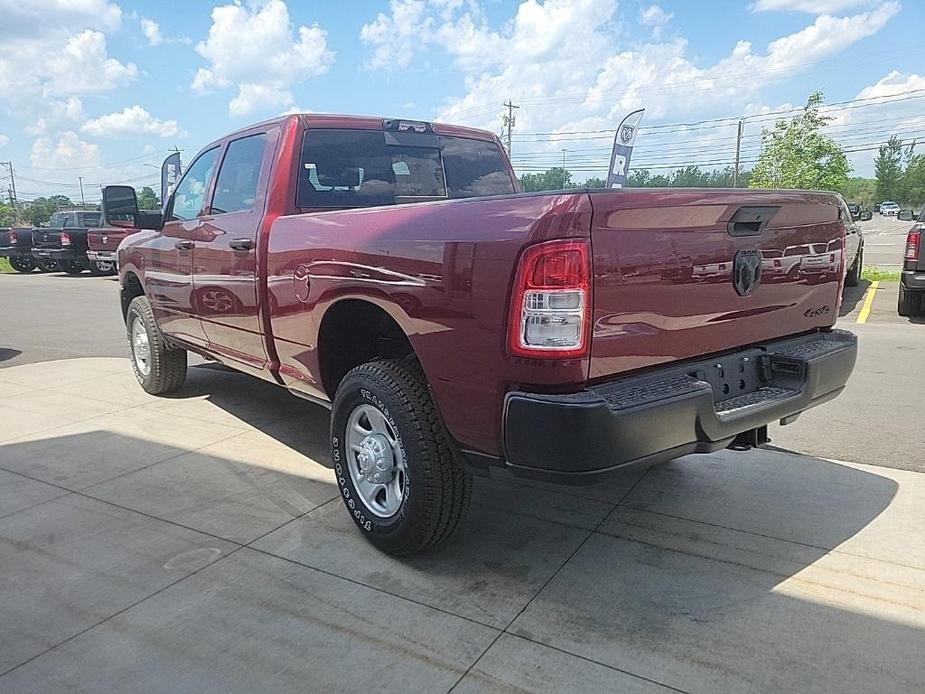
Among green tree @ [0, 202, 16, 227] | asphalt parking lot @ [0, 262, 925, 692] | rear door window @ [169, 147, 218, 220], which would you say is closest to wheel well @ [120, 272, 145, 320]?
rear door window @ [169, 147, 218, 220]

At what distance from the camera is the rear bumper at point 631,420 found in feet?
7.55

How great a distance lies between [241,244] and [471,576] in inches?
87.0

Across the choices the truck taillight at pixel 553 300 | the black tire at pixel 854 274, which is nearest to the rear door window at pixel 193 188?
the truck taillight at pixel 553 300

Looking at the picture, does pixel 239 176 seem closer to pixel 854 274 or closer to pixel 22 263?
pixel 854 274

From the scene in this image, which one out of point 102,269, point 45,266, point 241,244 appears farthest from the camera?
point 45,266

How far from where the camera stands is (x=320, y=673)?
2.38 metres

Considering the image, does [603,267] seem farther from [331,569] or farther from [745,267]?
[331,569]

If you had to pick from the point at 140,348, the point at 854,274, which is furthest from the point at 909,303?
the point at 140,348

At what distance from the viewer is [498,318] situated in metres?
2.40

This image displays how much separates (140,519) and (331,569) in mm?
1193

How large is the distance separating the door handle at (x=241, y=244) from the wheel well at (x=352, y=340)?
823mm

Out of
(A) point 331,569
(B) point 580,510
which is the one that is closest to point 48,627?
(A) point 331,569

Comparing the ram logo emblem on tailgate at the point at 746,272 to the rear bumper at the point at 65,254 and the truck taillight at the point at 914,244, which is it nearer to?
the truck taillight at the point at 914,244

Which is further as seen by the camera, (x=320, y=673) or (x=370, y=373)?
(x=370, y=373)
